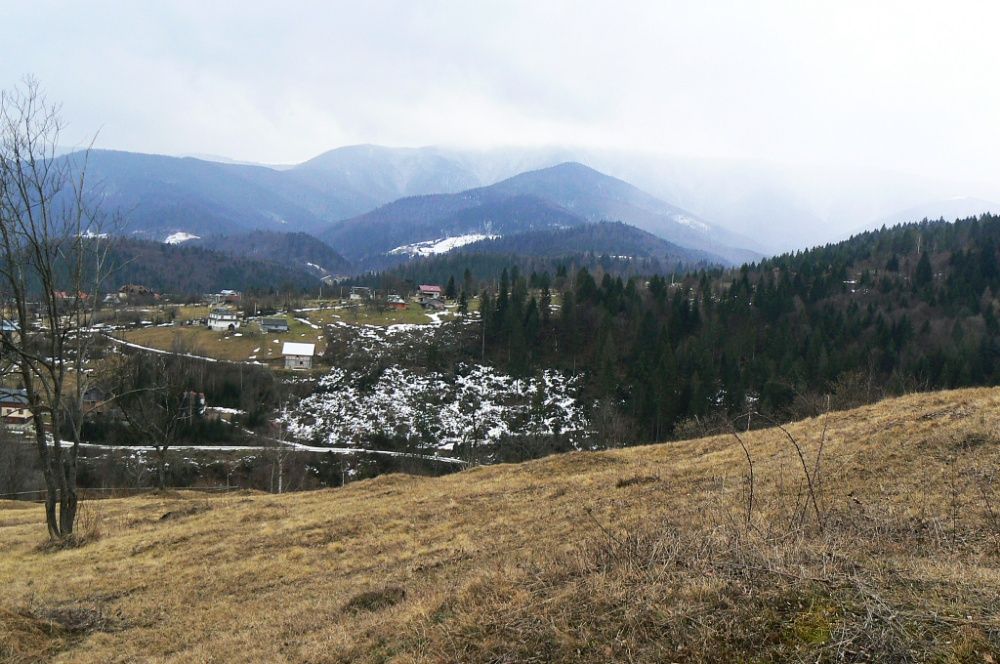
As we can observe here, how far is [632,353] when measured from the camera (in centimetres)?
8706

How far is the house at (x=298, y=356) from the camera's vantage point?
3570 inches

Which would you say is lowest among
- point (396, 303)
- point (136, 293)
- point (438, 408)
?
point (438, 408)

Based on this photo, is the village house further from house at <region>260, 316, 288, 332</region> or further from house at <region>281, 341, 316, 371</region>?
house at <region>260, 316, 288, 332</region>

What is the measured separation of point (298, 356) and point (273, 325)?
18.4m

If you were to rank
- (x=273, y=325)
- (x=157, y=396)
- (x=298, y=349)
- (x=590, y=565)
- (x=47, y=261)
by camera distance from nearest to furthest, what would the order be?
(x=590, y=565) → (x=47, y=261) → (x=157, y=396) → (x=298, y=349) → (x=273, y=325)

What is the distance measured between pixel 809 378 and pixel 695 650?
76.9 metres

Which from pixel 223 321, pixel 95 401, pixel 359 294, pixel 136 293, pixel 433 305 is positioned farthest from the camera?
pixel 359 294

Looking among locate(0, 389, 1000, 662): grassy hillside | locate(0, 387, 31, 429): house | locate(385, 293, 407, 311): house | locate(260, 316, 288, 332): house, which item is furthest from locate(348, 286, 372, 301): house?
locate(0, 389, 1000, 662): grassy hillside

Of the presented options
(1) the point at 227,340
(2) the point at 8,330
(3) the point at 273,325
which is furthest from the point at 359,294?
(2) the point at 8,330

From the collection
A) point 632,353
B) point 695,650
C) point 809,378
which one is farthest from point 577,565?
point 632,353

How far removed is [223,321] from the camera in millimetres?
110438

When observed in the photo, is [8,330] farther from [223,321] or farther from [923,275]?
[923,275]

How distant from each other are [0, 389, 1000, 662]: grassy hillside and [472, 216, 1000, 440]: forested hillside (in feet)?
122

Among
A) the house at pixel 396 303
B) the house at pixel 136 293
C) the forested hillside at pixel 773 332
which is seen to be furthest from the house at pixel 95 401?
the house at pixel 136 293
